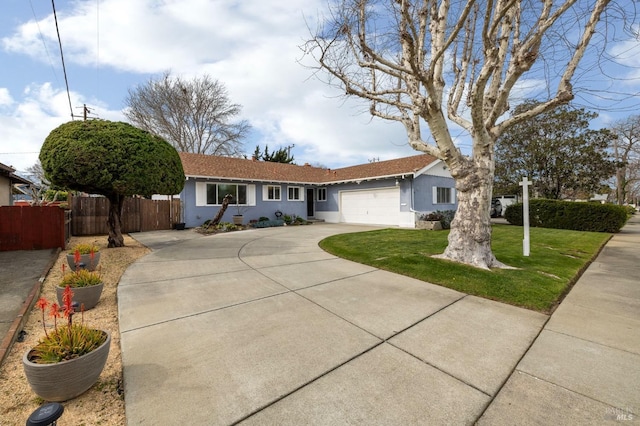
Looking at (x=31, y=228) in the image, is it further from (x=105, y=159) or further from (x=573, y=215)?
(x=573, y=215)

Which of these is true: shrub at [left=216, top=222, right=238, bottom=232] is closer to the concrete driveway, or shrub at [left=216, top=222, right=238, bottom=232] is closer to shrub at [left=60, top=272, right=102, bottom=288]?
the concrete driveway

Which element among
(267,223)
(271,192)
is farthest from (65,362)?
(271,192)

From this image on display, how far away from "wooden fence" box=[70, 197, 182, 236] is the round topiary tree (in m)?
Answer: 5.45

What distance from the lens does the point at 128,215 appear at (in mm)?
12883

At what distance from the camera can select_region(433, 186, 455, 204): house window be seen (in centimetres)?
1675

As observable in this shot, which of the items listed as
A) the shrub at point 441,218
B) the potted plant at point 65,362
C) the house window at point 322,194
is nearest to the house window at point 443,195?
the shrub at point 441,218

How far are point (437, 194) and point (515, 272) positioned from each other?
1216cm

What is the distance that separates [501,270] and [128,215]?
14.9 m

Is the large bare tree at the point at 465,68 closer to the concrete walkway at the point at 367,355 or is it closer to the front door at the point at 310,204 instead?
the concrete walkway at the point at 367,355

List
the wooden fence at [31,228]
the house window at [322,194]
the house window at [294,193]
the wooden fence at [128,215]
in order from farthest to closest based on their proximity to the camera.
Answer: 1. the house window at [322,194]
2. the house window at [294,193]
3. the wooden fence at [128,215]
4. the wooden fence at [31,228]

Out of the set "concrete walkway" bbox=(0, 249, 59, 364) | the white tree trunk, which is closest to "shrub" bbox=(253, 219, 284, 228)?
"concrete walkway" bbox=(0, 249, 59, 364)

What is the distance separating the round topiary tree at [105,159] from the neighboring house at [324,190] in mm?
6862

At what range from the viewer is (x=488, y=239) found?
607 centimetres

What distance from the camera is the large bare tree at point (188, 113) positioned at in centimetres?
2253
